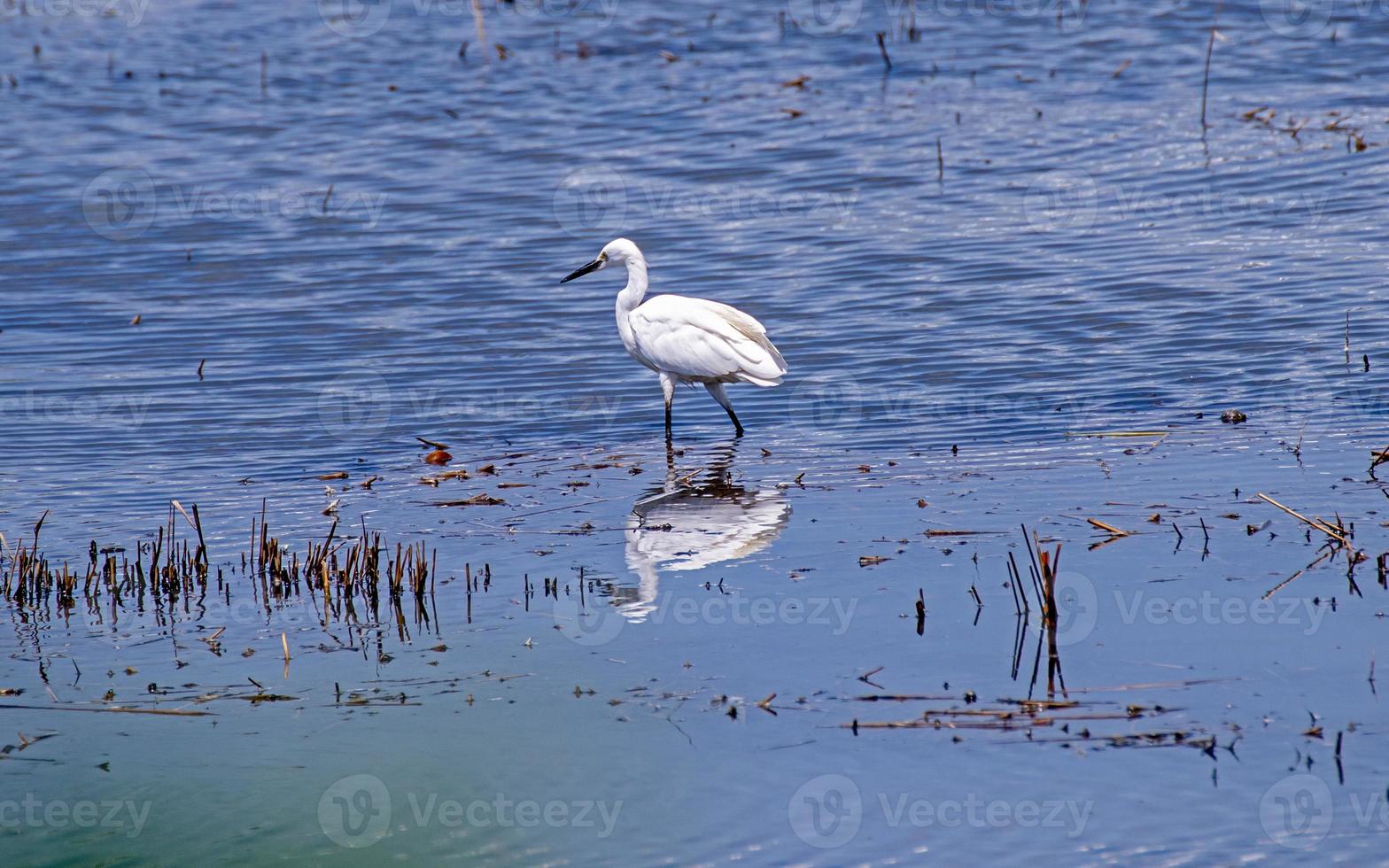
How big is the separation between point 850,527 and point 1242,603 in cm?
228

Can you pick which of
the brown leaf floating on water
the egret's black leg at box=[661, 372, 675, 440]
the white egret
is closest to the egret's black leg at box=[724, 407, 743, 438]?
the white egret

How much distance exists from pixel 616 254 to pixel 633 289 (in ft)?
1.36

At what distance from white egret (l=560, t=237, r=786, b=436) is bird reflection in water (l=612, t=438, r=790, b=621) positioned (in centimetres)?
100

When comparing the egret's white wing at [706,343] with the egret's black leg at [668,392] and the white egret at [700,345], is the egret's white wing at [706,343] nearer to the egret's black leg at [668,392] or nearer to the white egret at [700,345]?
the white egret at [700,345]

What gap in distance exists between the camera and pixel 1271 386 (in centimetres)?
1173

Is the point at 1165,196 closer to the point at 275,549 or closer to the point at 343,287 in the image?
the point at 343,287

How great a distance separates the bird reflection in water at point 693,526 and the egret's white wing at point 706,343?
100 cm

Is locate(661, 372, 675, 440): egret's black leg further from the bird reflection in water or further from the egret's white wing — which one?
the bird reflection in water

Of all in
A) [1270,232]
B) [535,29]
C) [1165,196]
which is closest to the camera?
[1270,232]

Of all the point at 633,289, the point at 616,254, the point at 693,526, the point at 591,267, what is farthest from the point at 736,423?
the point at 693,526

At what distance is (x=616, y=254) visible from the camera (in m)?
12.3

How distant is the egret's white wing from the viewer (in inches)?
439

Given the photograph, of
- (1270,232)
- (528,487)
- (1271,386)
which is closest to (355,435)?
(528,487)

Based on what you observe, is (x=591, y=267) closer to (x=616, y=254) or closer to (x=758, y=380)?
(x=616, y=254)
